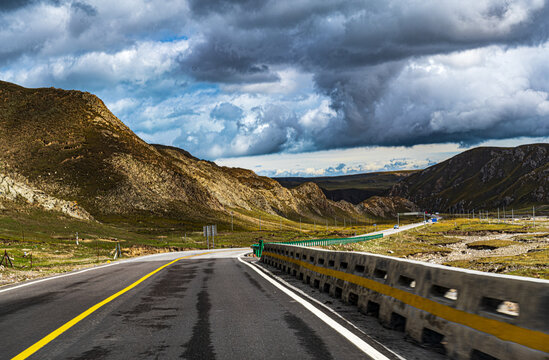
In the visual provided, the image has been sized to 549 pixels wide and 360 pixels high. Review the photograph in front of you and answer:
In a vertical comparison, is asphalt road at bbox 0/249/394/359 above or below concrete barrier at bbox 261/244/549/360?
below

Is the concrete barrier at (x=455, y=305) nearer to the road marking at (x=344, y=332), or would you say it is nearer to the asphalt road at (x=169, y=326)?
the road marking at (x=344, y=332)

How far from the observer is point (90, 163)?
147750 mm

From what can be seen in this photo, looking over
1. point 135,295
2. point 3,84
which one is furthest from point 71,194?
point 135,295

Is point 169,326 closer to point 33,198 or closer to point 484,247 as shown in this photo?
point 484,247

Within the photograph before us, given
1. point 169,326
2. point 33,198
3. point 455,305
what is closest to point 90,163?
point 33,198

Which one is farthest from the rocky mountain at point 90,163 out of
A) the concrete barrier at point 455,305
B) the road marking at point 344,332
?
the concrete barrier at point 455,305

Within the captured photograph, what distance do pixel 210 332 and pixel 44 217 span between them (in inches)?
4026

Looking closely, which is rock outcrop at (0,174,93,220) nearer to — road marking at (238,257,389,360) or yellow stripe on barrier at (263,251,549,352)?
road marking at (238,257,389,360)

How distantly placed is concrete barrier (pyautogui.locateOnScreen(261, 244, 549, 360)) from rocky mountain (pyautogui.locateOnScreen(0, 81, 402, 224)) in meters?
115

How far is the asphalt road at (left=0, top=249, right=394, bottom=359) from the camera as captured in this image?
20.2 ft

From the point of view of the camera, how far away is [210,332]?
7301 millimetres

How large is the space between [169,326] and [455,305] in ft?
14.0

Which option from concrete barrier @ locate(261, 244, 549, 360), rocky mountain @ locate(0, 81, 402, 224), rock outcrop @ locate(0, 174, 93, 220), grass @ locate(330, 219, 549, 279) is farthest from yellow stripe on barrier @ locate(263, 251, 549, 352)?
rocky mountain @ locate(0, 81, 402, 224)

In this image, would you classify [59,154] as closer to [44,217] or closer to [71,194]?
[71,194]
